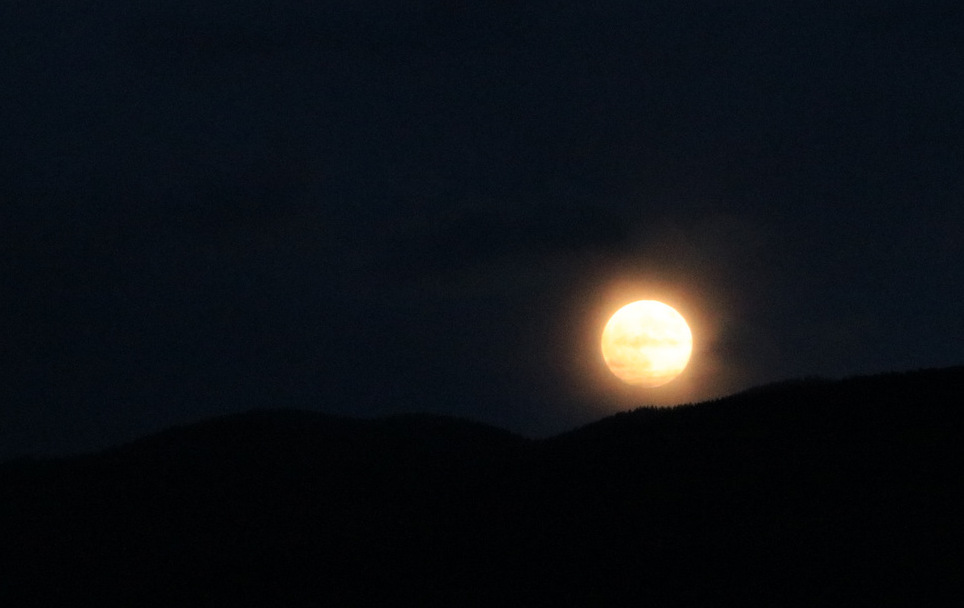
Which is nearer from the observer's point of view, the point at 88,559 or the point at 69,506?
the point at 88,559

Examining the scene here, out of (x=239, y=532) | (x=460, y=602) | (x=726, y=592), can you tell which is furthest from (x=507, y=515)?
(x=239, y=532)

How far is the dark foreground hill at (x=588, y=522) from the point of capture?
30.0 meters

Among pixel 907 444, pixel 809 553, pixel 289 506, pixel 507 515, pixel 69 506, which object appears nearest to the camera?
pixel 809 553

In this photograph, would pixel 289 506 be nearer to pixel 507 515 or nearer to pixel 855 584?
pixel 507 515

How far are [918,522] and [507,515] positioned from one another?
15452 mm

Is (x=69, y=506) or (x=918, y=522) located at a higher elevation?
(x=69, y=506)

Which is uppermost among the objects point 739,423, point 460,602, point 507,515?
point 739,423

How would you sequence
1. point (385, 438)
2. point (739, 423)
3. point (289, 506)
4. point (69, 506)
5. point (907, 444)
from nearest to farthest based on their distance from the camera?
point (907, 444) < point (739, 423) < point (289, 506) < point (69, 506) < point (385, 438)

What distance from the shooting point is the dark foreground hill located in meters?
30.0

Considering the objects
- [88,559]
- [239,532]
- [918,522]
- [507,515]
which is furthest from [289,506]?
[918,522]

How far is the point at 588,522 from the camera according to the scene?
1487 inches

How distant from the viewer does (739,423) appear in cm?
4519

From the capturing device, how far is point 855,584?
89.7 feet

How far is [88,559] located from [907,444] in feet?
139
